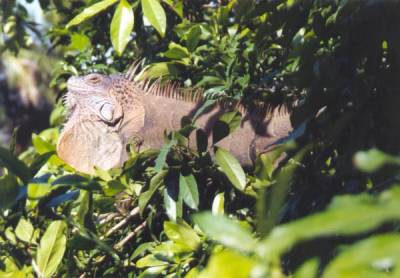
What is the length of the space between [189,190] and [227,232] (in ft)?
3.48

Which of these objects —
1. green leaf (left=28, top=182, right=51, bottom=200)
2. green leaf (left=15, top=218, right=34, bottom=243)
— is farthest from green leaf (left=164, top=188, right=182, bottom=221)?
green leaf (left=28, top=182, right=51, bottom=200)

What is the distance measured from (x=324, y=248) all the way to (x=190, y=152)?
27.2 inches

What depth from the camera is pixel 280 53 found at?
249 cm

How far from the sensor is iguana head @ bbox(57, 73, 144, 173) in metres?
2.87

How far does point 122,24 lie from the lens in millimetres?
2139

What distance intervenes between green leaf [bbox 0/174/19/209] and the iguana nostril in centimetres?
163

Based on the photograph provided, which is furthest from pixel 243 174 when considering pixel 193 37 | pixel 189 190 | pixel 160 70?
pixel 160 70

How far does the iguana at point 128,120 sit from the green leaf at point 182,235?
58cm

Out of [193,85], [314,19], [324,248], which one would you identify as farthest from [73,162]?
[324,248]

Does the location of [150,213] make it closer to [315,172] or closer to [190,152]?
[190,152]

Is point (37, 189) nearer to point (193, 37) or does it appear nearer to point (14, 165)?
point (14, 165)

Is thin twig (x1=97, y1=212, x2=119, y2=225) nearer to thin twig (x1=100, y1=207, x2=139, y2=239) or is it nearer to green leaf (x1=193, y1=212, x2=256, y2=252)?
thin twig (x1=100, y1=207, x2=139, y2=239)

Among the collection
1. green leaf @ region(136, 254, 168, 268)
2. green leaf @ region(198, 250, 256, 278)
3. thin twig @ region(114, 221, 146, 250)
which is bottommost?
thin twig @ region(114, 221, 146, 250)

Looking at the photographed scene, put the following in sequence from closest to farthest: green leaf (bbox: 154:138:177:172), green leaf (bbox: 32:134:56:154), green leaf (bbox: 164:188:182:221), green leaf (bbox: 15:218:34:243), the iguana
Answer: green leaf (bbox: 15:218:34:243), green leaf (bbox: 154:138:177:172), green leaf (bbox: 164:188:182:221), green leaf (bbox: 32:134:56:154), the iguana
